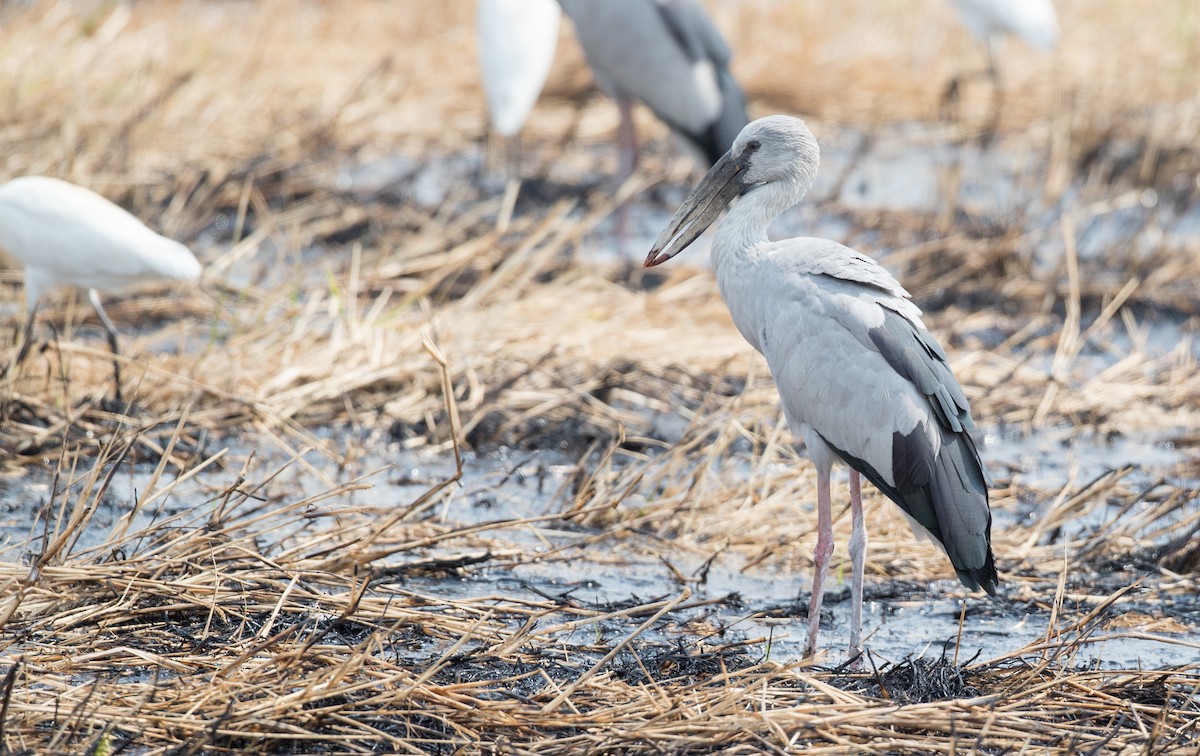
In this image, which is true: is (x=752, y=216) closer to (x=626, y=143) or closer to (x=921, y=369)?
(x=921, y=369)

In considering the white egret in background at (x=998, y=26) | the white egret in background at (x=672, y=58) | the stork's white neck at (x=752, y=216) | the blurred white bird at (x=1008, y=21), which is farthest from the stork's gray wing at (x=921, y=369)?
the blurred white bird at (x=1008, y=21)

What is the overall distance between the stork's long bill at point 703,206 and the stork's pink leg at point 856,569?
29.3 inches

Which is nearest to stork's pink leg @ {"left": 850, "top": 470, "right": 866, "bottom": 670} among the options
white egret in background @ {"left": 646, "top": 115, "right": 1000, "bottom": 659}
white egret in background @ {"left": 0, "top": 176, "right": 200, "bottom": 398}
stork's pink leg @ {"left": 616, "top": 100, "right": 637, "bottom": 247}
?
white egret in background @ {"left": 646, "top": 115, "right": 1000, "bottom": 659}

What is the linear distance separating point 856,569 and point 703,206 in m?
1.00

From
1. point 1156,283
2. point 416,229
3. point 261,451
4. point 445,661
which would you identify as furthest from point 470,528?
point 1156,283

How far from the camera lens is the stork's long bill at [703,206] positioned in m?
3.75

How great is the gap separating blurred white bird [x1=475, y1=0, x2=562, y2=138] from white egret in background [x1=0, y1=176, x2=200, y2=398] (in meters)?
2.57

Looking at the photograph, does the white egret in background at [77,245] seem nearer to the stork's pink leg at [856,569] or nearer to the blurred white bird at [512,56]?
the stork's pink leg at [856,569]

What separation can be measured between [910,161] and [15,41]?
4977 millimetres

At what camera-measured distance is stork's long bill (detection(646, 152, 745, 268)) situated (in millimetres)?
3748

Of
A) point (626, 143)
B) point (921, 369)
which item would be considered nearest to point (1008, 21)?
point (626, 143)

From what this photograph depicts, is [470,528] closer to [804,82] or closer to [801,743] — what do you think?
[801,743]

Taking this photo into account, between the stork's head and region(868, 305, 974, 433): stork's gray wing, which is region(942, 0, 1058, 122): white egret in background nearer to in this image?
the stork's head

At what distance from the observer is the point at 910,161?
8.74 metres
